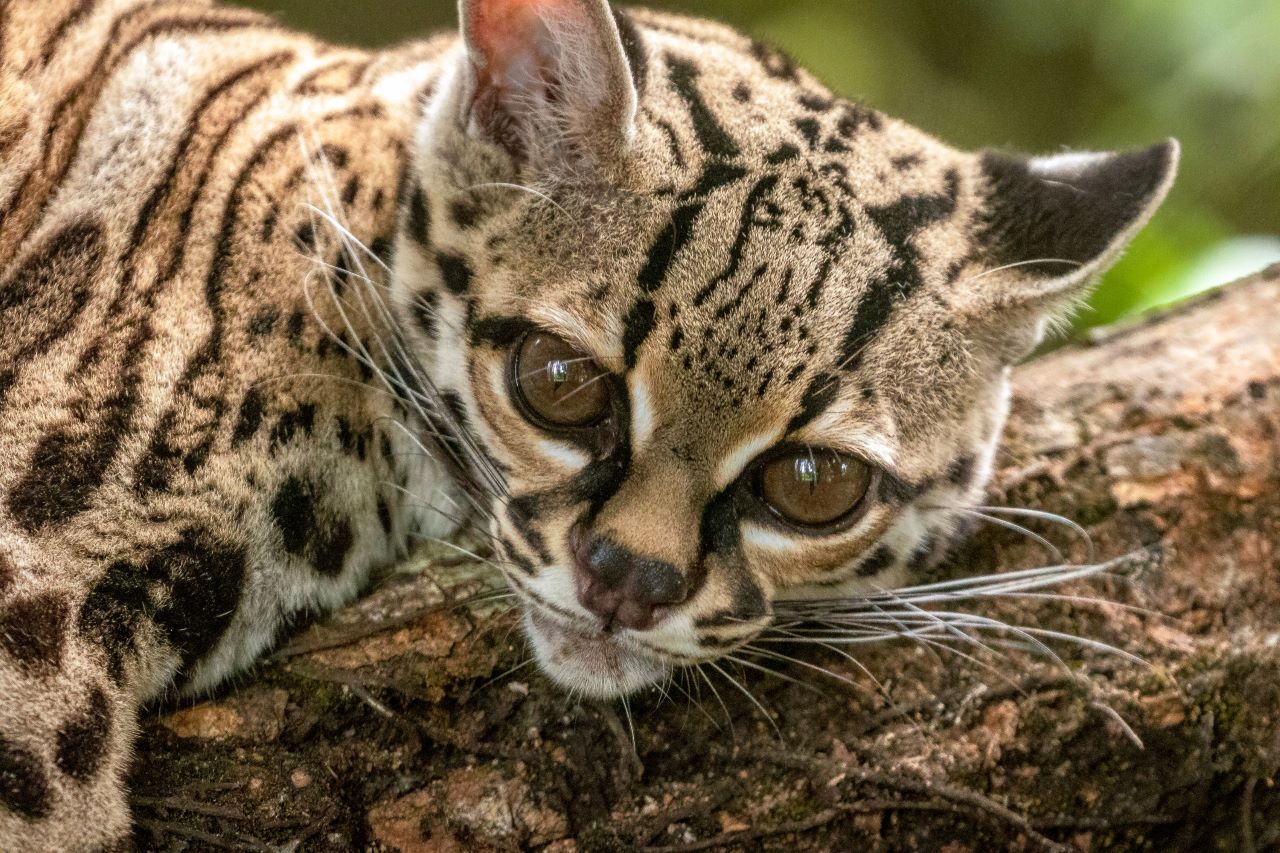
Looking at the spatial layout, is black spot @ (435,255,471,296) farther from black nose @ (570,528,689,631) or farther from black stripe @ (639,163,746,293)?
black nose @ (570,528,689,631)

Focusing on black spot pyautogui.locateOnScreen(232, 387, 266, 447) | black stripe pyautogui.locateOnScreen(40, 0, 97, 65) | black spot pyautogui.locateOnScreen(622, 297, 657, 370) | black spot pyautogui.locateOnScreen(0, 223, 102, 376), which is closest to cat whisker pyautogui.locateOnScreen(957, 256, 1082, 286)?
black spot pyautogui.locateOnScreen(622, 297, 657, 370)

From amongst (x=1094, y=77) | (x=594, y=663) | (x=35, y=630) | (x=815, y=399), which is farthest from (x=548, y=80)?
(x=1094, y=77)

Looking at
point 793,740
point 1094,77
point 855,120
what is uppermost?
point 1094,77

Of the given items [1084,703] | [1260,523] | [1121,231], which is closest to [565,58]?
[1121,231]

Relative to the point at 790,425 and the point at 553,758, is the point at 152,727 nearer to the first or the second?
the point at 553,758

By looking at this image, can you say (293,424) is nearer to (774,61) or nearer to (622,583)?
(622,583)
